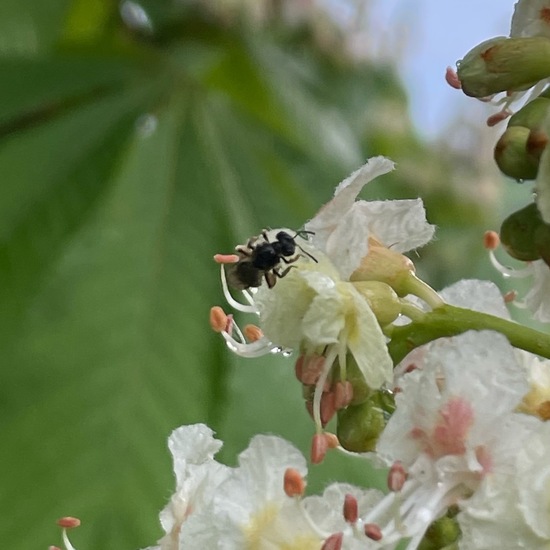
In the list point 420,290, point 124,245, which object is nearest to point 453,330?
point 420,290

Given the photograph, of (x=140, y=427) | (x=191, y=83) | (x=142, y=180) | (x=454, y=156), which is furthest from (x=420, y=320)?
(x=454, y=156)

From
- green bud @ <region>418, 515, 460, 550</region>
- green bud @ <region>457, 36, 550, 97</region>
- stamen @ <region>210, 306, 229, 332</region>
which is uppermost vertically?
green bud @ <region>457, 36, 550, 97</region>

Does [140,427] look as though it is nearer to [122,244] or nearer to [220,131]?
[122,244]

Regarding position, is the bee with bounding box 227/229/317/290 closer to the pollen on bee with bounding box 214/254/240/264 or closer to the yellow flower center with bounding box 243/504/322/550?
the pollen on bee with bounding box 214/254/240/264

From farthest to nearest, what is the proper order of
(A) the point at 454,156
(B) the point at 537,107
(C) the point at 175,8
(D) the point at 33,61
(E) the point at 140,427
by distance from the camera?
(A) the point at 454,156 → (C) the point at 175,8 → (D) the point at 33,61 → (E) the point at 140,427 → (B) the point at 537,107

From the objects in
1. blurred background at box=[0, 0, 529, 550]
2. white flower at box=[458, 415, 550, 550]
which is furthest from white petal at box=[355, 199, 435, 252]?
blurred background at box=[0, 0, 529, 550]
